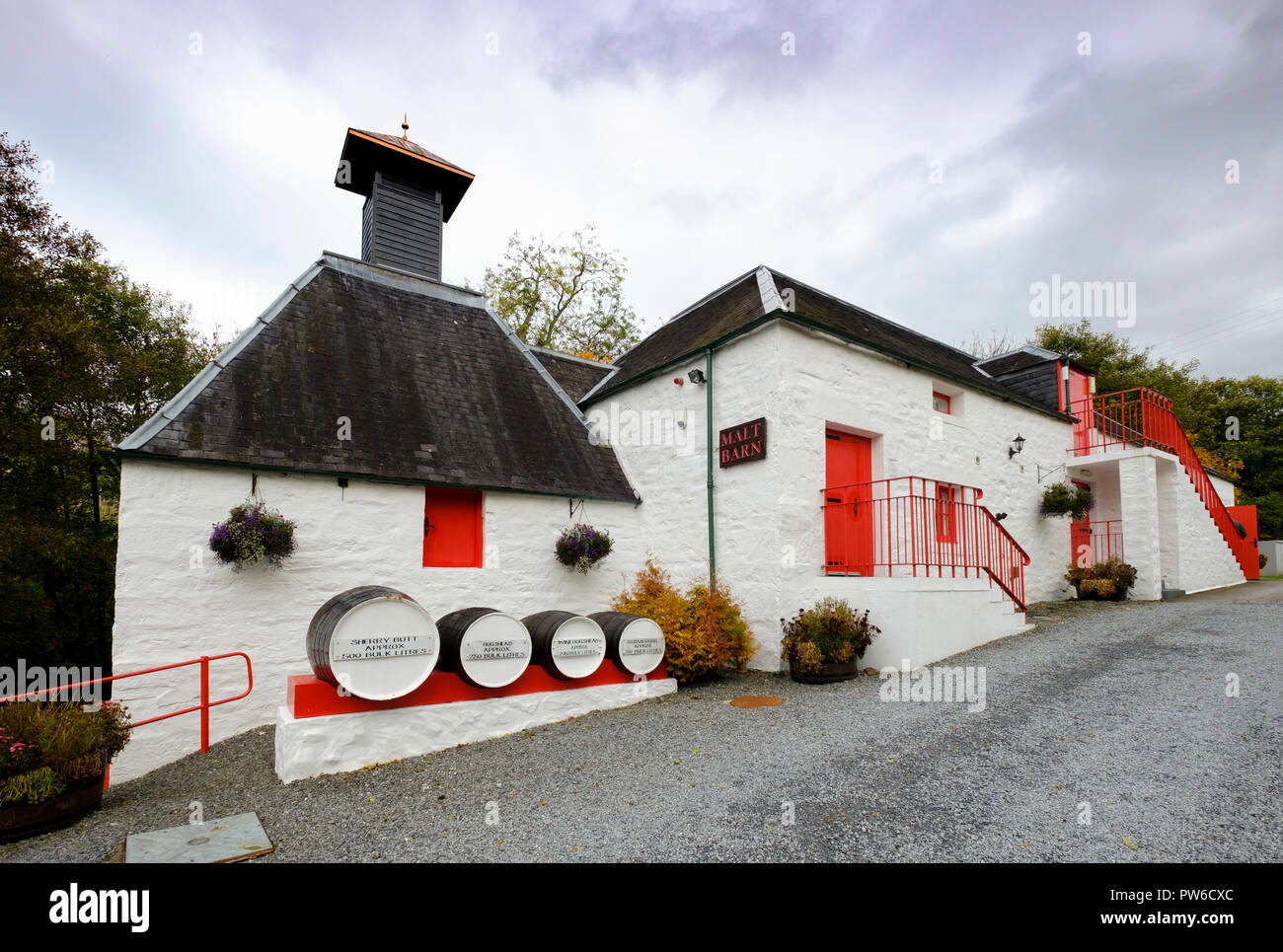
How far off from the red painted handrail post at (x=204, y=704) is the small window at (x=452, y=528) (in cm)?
262

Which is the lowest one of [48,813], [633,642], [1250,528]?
[48,813]

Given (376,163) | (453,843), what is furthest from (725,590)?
(376,163)

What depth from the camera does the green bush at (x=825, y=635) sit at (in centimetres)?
748

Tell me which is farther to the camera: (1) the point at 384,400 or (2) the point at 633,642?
(1) the point at 384,400

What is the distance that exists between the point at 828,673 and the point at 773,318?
4338mm

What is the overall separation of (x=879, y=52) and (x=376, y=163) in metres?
9.25

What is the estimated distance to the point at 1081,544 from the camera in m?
13.6

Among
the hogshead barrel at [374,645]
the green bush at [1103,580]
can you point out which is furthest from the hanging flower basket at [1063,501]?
the hogshead barrel at [374,645]

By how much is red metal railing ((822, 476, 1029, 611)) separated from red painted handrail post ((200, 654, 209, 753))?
23.1 feet

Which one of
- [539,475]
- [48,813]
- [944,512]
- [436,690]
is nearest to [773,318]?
[539,475]

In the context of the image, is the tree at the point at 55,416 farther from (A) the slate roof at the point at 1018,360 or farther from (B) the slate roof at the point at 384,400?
(A) the slate roof at the point at 1018,360

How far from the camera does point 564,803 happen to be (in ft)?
14.9

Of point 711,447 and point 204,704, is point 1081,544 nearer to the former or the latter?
point 711,447
